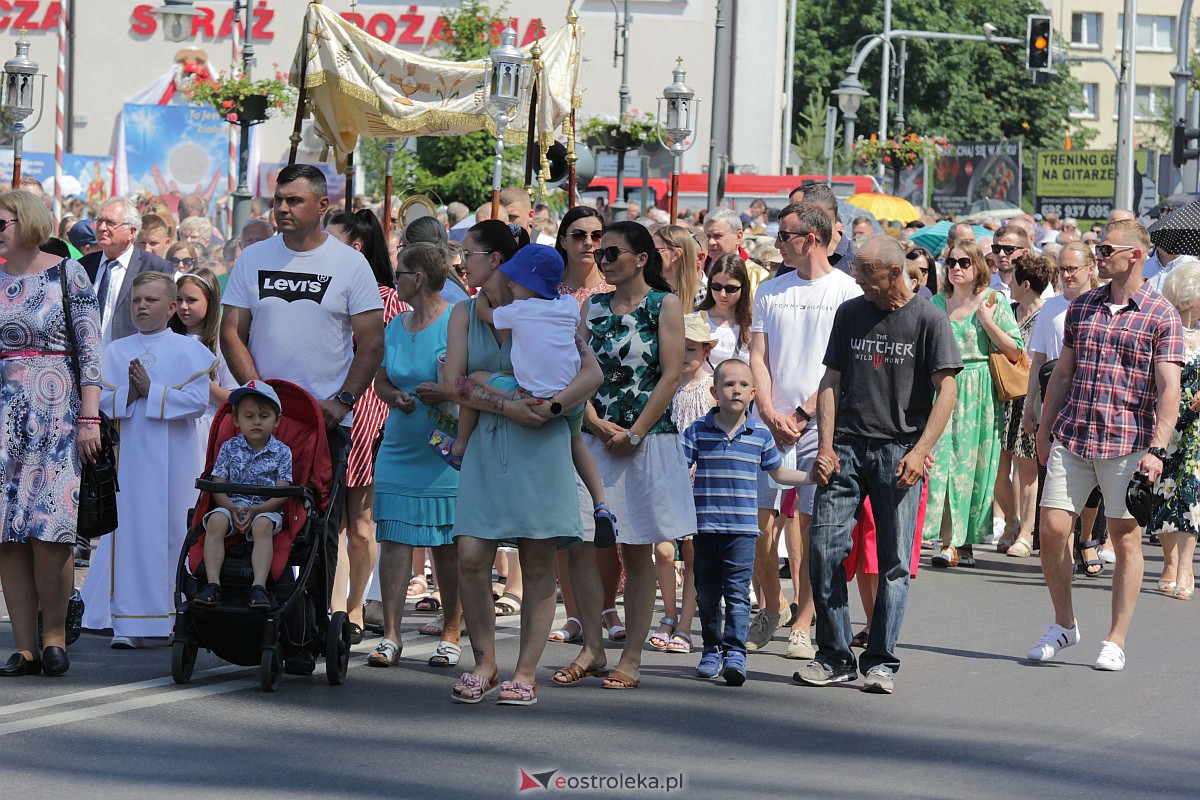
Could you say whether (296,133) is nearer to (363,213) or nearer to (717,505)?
(363,213)

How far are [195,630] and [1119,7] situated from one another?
92966 millimetres

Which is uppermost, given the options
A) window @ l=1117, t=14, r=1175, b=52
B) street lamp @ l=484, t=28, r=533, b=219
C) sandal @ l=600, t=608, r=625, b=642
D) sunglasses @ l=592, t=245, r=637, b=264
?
window @ l=1117, t=14, r=1175, b=52

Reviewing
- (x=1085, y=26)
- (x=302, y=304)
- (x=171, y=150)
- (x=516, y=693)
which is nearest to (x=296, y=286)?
(x=302, y=304)

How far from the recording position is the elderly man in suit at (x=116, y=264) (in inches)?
469

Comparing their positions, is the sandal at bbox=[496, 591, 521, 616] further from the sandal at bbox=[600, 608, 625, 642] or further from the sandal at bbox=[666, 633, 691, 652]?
the sandal at bbox=[666, 633, 691, 652]

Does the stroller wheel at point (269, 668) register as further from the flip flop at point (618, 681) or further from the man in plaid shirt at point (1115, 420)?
the man in plaid shirt at point (1115, 420)

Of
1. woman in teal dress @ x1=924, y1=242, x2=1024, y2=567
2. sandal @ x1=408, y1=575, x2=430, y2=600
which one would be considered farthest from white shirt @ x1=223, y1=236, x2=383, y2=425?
woman in teal dress @ x1=924, y1=242, x2=1024, y2=567

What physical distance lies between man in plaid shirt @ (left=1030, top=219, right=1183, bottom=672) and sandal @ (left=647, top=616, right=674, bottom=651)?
5.83 feet

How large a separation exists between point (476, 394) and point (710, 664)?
73.4 inches

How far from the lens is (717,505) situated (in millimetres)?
8812

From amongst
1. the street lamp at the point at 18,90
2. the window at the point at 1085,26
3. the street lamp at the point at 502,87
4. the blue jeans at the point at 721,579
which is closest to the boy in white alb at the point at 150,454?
the blue jeans at the point at 721,579

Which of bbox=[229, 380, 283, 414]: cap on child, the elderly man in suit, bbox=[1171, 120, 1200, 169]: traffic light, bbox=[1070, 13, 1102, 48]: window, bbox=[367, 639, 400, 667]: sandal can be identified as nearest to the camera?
bbox=[229, 380, 283, 414]: cap on child

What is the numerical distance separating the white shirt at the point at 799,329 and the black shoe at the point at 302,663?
2.82 meters

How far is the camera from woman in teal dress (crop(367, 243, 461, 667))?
8.82m
